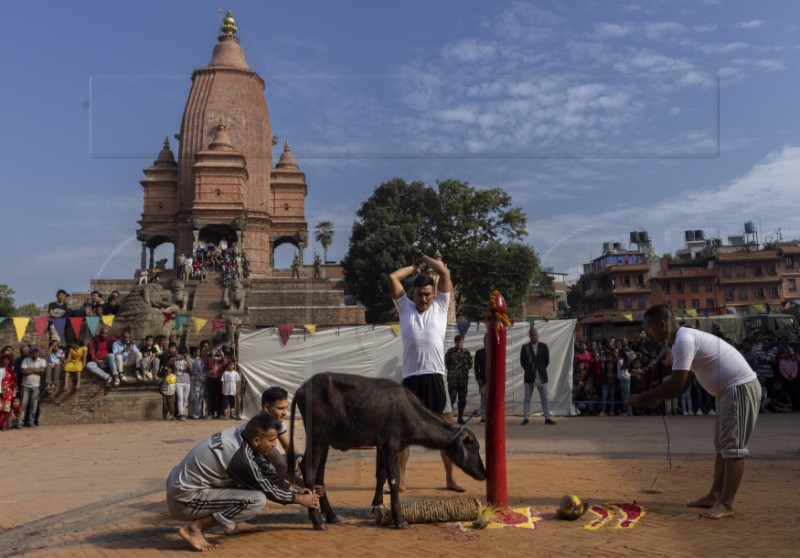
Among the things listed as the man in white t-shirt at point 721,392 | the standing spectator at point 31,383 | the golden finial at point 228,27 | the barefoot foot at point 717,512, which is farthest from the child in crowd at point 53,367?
the golden finial at point 228,27

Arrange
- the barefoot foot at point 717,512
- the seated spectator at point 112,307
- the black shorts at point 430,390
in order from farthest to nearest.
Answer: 1. the seated spectator at point 112,307
2. the black shorts at point 430,390
3. the barefoot foot at point 717,512

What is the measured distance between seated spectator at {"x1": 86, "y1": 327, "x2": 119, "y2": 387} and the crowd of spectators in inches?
434

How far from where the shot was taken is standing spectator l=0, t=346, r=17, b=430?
1427cm

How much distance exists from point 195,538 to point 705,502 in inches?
169

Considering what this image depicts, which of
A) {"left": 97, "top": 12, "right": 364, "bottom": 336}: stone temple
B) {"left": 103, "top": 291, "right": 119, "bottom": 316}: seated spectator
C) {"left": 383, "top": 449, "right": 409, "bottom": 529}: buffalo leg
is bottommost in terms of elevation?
{"left": 383, "top": 449, "right": 409, "bottom": 529}: buffalo leg

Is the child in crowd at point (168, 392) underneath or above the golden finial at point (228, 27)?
underneath

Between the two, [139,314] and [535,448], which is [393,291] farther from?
[139,314]

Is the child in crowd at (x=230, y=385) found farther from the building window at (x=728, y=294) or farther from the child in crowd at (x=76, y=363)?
the building window at (x=728, y=294)

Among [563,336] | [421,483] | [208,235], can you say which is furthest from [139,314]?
[208,235]

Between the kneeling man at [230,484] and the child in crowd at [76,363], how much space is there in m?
11.8

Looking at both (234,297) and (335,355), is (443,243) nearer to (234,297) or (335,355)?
(234,297)

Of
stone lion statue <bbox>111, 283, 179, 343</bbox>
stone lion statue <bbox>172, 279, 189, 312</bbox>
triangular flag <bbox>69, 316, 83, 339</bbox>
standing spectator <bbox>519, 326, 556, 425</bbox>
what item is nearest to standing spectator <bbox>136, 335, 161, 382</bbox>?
stone lion statue <bbox>111, 283, 179, 343</bbox>

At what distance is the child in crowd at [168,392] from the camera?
15.8 metres

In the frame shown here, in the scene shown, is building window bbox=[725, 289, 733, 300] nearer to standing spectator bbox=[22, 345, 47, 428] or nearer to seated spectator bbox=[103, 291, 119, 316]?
seated spectator bbox=[103, 291, 119, 316]
